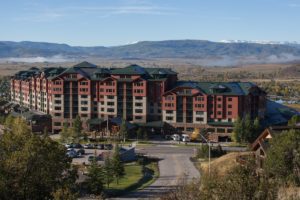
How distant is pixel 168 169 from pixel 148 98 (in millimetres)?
30376

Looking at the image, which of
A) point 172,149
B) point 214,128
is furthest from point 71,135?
point 214,128

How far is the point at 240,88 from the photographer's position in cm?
8400

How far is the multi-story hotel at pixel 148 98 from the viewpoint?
82688mm

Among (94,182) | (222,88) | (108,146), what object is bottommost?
(108,146)

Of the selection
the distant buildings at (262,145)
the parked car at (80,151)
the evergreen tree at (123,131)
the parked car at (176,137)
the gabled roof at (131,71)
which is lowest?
the parked car at (176,137)

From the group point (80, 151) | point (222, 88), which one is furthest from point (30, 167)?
point (222, 88)

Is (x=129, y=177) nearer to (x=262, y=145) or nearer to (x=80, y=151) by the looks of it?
(x=262, y=145)

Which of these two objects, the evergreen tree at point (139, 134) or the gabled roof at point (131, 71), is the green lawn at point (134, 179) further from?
the gabled roof at point (131, 71)

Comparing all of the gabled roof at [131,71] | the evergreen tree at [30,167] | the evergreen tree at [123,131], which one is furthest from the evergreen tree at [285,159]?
the gabled roof at [131,71]

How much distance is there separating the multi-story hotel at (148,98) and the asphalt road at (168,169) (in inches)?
385

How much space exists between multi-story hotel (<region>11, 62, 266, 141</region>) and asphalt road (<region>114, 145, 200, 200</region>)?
979cm

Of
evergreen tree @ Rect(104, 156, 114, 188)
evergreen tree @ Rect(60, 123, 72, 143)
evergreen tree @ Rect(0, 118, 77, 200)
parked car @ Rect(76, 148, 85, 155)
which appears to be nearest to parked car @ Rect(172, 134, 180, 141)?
evergreen tree @ Rect(60, 123, 72, 143)

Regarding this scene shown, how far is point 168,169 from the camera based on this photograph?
57.9 m

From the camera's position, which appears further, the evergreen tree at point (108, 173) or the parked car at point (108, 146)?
the parked car at point (108, 146)
